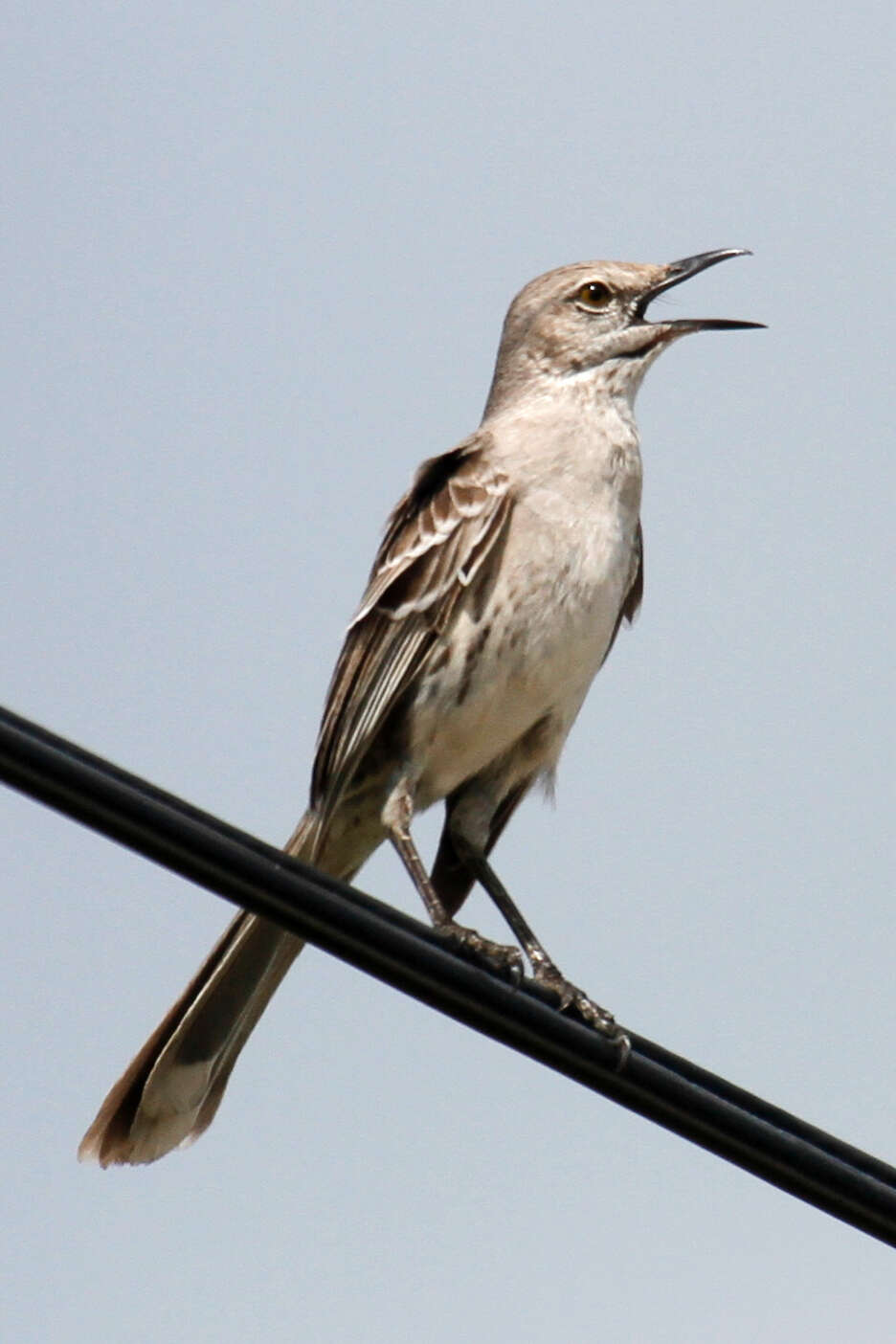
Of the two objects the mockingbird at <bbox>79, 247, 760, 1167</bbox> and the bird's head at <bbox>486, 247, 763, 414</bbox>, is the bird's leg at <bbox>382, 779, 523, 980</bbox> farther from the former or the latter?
the bird's head at <bbox>486, 247, 763, 414</bbox>

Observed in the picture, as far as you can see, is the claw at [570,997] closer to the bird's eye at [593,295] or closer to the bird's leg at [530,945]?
→ the bird's leg at [530,945]

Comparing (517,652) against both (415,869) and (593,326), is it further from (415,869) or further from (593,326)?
(593,326)

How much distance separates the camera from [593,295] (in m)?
7.61

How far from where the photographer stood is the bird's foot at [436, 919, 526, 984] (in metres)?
5.84

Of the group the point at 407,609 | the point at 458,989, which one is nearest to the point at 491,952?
the point at 407,609

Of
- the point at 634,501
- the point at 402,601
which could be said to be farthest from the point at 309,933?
the point at 634,501

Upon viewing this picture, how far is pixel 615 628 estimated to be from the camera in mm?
7059

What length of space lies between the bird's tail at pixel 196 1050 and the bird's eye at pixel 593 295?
8.85ft

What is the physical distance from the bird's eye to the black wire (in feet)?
13.7

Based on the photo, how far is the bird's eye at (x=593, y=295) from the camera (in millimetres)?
7578

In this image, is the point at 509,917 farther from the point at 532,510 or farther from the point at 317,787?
the point at 532,510

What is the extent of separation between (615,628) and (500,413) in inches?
36.7

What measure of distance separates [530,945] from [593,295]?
2471mm

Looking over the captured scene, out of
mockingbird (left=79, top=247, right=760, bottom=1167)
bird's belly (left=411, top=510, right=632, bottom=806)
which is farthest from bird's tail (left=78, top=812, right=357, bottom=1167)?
bird's belly (left=411, top=510, right=632, bottom=806)
